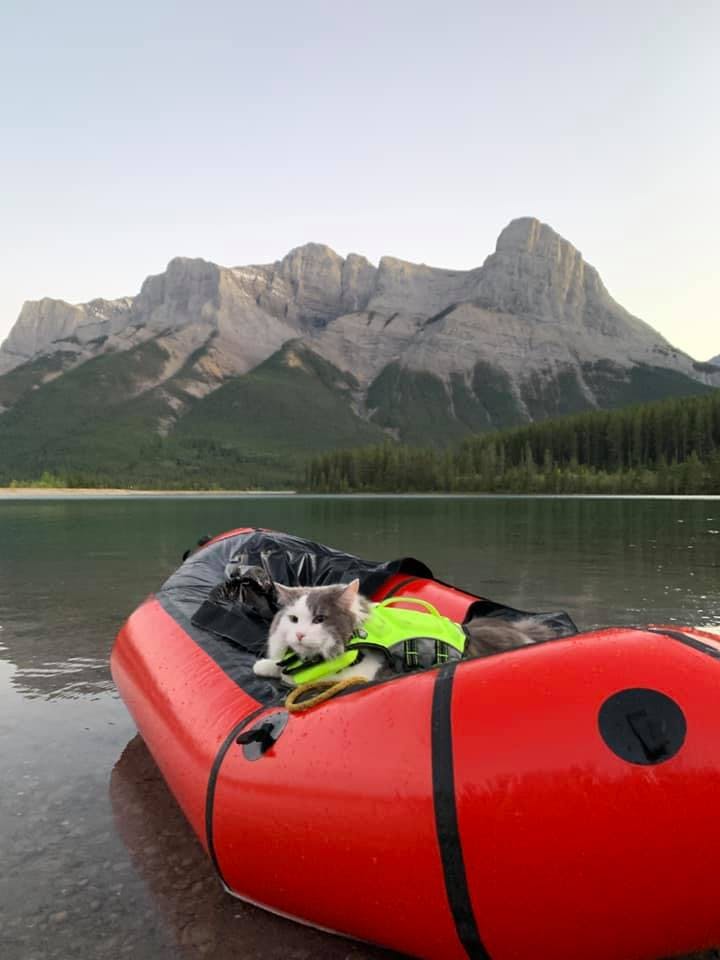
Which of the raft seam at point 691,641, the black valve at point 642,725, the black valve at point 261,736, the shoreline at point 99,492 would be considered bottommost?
the shoreline at point 99,492

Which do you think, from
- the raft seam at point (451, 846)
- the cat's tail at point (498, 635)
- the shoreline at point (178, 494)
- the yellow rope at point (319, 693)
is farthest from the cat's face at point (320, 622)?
the shoreline at point (178, 494)

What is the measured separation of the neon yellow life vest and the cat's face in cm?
7

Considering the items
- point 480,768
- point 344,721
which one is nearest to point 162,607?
point 344,721

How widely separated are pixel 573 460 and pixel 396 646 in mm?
122508

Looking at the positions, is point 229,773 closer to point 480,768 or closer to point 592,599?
point 480,768

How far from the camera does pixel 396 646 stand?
4035mm

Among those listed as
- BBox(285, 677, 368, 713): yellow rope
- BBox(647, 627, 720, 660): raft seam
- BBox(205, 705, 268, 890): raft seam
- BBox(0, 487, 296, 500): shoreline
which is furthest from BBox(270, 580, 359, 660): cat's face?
BBox(0, 487, 296, 500): shoreline

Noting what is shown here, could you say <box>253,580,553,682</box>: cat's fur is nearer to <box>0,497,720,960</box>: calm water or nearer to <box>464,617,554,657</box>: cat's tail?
<box>464,617,554,657</box>: cat's tail

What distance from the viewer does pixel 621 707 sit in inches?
98.2

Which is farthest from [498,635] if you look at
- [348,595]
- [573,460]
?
[573,460]

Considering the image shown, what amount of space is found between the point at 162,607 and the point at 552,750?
15.4 feet

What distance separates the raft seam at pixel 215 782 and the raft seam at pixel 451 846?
1307 mm

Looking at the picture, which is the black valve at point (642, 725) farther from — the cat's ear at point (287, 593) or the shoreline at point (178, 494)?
the shoreline at point (178, 494)

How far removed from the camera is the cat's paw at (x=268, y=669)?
13.5 ft
